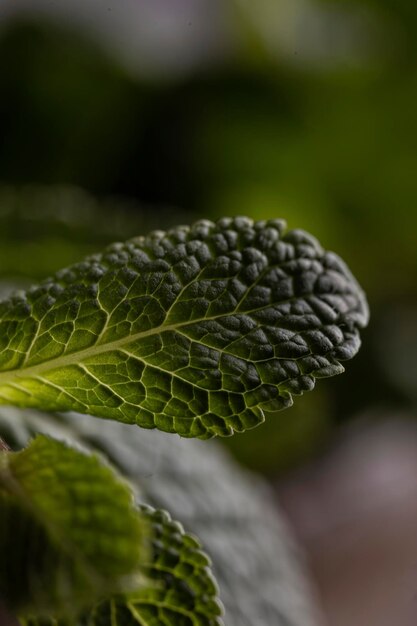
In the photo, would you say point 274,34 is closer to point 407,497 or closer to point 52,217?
point 52,217

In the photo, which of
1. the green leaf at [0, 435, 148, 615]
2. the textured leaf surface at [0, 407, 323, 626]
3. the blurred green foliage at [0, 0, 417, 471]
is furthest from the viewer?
the blurred green foliage at [0, 0, 417, 471]

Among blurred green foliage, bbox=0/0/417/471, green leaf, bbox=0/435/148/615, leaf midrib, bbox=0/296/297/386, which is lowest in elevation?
green leaf, bbox=0/435/148/615

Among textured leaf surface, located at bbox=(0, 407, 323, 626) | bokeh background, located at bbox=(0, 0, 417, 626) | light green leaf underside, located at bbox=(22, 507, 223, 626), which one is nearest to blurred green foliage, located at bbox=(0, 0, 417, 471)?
bokeh background, located at bbox=(0, 0, 417, 626)

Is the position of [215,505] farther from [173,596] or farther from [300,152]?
[300,152]

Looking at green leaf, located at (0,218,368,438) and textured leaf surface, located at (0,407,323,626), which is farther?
textured leaf surface, located at (0,407,323,626)

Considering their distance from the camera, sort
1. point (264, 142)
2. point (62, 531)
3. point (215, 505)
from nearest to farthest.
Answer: point (62, 531) → point (215, 505) → point (264, 142)

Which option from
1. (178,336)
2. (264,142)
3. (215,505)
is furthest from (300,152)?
(178,336)

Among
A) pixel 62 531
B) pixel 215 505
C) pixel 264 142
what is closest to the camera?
pixel 62 531

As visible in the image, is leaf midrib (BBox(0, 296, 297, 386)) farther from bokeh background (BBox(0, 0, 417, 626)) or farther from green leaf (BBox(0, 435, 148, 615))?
bokeh background (BBox(0, 0, 417, 626))
